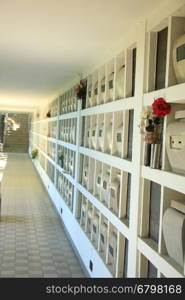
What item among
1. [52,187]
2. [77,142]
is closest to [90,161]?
[77,142]

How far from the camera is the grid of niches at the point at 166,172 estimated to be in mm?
1721

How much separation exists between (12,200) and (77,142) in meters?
3.00

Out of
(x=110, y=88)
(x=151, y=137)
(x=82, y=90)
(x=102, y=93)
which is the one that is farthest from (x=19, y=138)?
(x=151, y=137)

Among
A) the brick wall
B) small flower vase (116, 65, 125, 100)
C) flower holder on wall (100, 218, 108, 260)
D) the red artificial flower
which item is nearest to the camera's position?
the red artificial flower

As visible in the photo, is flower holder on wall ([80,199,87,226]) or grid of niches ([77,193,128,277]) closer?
grid of niches ([77,193,128,277])

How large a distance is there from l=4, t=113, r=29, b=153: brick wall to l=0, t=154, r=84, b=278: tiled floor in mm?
10851

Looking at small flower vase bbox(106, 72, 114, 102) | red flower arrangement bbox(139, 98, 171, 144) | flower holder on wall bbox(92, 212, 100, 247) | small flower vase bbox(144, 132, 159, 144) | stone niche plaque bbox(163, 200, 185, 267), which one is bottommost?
flower holder on wall bbox(92, 212, 100, 247)

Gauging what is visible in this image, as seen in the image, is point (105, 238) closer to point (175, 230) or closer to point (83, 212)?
point (83, 212)

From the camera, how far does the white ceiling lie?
6.93 feet

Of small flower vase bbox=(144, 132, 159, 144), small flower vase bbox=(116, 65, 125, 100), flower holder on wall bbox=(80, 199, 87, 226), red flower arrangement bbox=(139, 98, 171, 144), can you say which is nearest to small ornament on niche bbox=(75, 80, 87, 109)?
flower holder on wall bbox=(80, 199, 87, 226)

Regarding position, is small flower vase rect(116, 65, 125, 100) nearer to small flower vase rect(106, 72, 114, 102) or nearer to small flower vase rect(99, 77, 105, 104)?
small flower vase rect(106, 72, 114, 102)

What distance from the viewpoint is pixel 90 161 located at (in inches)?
152

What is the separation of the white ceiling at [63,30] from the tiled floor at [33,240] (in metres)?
2.05

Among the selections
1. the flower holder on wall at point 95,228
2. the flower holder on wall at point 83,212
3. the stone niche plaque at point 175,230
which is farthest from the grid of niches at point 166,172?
the flower holder on wall at point 83,212
